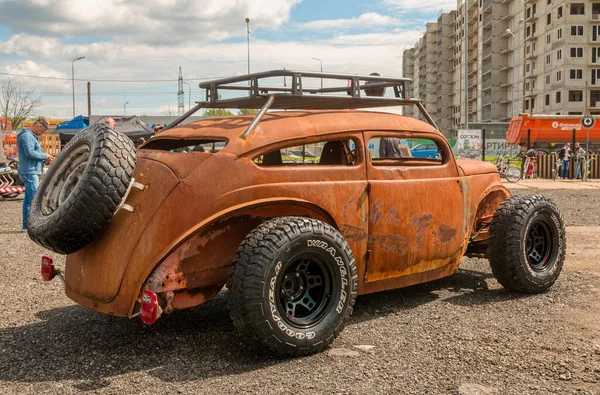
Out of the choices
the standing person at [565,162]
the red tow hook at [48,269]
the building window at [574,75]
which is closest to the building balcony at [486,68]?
the building window at [574,75]

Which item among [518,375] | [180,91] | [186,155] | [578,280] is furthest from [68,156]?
[180,91]

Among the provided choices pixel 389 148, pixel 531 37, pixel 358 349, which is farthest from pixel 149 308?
pixel 531 37

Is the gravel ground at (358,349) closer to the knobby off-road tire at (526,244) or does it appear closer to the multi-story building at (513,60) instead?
the knobby off-road tire at (526,244)

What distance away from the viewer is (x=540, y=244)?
599cm

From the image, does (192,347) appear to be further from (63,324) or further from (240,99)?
(240,99)

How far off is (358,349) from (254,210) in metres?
1.21

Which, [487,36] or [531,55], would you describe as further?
[487,36]

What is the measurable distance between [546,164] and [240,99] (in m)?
24.0

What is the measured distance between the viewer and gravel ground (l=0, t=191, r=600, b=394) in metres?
3.65

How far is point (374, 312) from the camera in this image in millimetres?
5203

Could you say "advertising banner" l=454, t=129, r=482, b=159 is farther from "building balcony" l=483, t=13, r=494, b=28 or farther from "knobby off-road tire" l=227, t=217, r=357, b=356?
"building balcony" l=483, t=13, r=494, b=28

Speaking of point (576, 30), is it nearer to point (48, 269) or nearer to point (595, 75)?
point (595, 75)

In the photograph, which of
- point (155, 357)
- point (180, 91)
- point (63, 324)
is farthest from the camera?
point (180, 91)

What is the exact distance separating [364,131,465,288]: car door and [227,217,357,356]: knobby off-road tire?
0.60m
